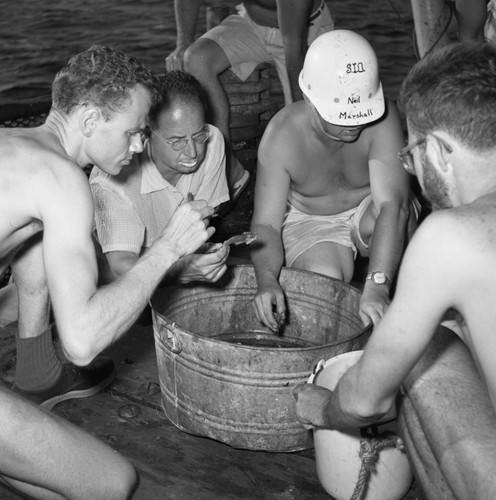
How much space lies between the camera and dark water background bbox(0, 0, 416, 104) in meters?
9.43

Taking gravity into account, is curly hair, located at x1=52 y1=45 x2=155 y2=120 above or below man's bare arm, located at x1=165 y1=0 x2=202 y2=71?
above

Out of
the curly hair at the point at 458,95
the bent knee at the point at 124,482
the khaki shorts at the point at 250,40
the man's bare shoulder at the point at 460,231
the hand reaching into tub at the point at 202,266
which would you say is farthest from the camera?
the khaki shorts at the point at 250,40

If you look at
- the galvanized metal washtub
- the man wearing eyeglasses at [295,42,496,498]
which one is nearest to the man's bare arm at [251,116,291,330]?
the galvanized metal washtub

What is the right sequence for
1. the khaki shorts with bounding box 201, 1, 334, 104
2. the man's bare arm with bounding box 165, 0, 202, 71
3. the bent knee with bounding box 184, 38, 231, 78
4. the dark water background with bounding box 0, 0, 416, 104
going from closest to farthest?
1. the bent knee with bounding box 184, 38, 231, 78
2. the khaki shorts with bounding box 201, 1, 334, 104
3. the man's bare arm with bounding box 165, 0, 202, 71
4. the dark water background with bounding box 0, 0, 416, 104

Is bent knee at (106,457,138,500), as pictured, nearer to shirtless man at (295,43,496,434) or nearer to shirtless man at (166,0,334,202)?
shirtless man at (295,43,496,434)

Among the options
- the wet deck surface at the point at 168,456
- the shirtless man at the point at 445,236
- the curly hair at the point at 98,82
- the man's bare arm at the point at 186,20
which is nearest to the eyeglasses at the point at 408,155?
the shirtless man at the point at 445,236

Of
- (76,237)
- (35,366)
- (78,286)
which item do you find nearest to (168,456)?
(35,366)

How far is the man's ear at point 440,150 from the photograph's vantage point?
7.22 feet

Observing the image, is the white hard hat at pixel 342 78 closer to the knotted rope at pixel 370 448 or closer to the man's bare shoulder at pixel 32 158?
the man's bare shoulder at pixel 32 158

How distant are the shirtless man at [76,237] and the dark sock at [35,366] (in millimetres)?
543

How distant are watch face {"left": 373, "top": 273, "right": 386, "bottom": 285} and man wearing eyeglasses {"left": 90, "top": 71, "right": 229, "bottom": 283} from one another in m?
0.85

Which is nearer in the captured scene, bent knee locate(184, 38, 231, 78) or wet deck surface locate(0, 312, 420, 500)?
wet deck surface locate(0, 312, 420, 500)

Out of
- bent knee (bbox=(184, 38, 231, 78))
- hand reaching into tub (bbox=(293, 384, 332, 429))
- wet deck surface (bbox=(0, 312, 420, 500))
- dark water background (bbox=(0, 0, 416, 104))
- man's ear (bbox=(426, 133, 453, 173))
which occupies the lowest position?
dark water background (bbox=(0, 0, 416, 104))

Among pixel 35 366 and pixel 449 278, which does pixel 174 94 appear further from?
pixel 449 278
